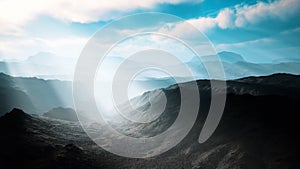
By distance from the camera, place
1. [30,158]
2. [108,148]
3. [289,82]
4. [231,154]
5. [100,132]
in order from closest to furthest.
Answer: [231,154]
[30,158]
[108,148]
[100,132]
[289,82]

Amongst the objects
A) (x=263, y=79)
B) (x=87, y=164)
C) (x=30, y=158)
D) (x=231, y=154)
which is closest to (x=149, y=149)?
(x=87, y=164)

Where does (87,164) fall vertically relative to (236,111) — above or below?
below

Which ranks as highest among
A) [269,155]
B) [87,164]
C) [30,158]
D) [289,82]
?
[289,82]

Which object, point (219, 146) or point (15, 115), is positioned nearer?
point (219, 146)

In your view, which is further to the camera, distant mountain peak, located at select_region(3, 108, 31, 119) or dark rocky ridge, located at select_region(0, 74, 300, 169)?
distant mountain peak, located at select_region(3, 108, 31, 119)

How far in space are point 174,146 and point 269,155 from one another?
28109mm

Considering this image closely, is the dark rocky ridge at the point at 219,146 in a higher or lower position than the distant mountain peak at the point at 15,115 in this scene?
lower

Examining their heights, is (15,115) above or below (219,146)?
above

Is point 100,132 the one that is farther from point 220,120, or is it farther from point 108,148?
point 220,120

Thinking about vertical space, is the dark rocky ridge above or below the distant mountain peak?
below

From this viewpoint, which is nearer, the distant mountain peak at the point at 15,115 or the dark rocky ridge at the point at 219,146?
the dark rocky ridge at the point at 219,146

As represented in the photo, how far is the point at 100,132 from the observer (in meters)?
107

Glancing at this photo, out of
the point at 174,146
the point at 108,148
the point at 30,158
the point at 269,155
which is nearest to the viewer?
the point at 269,155

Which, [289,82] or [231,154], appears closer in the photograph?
[231,154]
